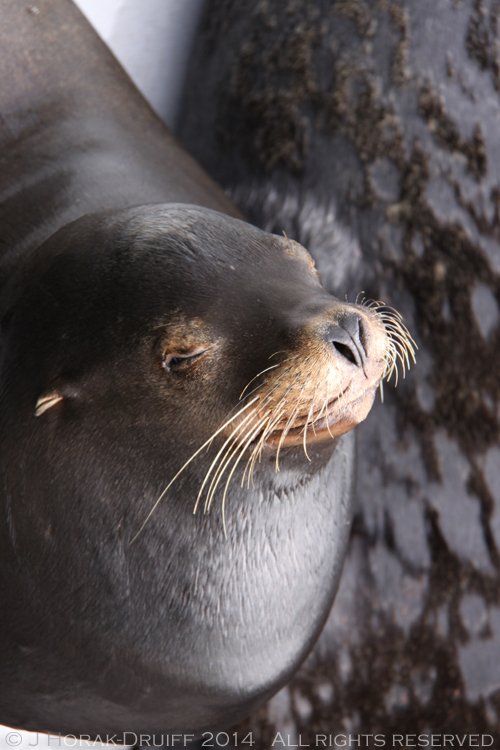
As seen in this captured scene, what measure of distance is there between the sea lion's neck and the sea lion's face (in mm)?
383

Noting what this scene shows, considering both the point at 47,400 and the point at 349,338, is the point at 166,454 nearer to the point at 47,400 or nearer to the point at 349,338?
the point at 47,400

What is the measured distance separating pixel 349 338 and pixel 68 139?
1.30 m

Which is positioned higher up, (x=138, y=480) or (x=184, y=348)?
(x=184, y=348)

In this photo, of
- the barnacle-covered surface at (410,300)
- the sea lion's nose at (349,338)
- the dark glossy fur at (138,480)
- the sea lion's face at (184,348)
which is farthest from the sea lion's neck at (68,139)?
the sea lion's nose at (349,338)

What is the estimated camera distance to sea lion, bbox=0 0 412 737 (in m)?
1.53

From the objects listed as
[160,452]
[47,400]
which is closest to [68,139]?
[47,400]

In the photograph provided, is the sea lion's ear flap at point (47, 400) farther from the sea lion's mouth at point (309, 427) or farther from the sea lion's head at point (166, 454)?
the sea lion's mouth at point (309, 427)

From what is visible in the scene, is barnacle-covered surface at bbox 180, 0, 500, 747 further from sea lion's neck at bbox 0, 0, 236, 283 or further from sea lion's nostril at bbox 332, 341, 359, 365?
sea lion's nostril at bbox 332, 341, 359, 365

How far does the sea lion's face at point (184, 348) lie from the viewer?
148 cm

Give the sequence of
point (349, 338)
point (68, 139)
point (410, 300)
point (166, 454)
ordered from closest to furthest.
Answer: point (349, 338) < point (166, 454) < point (68, 139) < point (410, 300)

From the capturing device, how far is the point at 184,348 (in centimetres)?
154

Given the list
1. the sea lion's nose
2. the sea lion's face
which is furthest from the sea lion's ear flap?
the sea lion's nose

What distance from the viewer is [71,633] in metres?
1.82

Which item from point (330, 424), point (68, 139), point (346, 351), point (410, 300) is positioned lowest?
point (410, 300)
